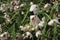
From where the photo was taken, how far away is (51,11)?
1.60 meters

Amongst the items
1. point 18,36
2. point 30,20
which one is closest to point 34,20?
point 30,20

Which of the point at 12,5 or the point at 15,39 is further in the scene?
the point at 12,5

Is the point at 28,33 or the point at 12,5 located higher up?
the point at 12,5

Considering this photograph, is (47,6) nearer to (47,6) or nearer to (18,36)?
(47,6)

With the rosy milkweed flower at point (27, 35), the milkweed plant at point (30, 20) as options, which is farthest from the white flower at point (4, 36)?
the rosy milkweed flower at point (27, 35)

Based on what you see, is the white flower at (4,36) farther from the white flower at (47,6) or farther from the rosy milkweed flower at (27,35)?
the white flower at (47,6)

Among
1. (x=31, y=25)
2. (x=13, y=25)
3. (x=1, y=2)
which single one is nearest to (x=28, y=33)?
(x=31, y=25)

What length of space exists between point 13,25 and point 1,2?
17.1 inches

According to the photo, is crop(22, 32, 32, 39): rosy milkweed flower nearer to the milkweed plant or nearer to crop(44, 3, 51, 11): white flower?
the milkweed plant

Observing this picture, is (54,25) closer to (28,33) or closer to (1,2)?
(28,33)

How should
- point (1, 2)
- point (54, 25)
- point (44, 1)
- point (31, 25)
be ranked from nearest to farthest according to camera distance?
point (54, 25) → point (31, 25) → point (44, 1) → point (1, 2)

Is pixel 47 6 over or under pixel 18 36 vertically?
over

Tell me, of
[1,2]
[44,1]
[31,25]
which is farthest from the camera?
[1,2]

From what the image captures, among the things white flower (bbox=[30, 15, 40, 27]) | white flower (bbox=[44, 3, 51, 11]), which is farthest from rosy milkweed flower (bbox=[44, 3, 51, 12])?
white flower (bbox=[30, 15, 40, 27])
